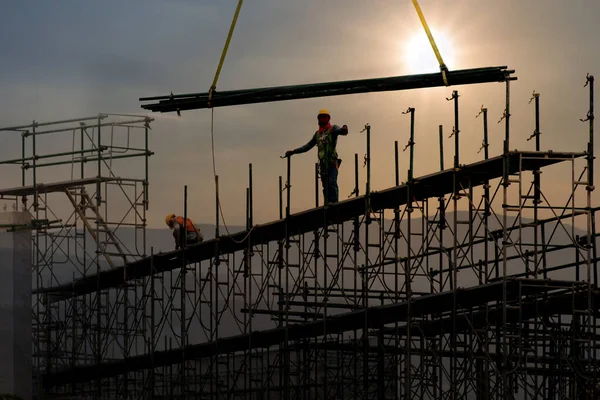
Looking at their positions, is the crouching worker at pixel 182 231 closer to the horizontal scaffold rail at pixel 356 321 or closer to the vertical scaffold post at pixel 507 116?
the horizontal scaffold rail at pixel 356 321

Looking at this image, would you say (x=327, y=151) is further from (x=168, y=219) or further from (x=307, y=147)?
(x=168, y=219)

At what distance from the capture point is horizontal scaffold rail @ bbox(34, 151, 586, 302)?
22.9m

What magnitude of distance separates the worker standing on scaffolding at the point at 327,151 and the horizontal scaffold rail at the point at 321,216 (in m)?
0.43

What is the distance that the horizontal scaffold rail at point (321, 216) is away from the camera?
2292 cm

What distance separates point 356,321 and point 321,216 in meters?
2.61

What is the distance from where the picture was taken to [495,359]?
23.4 metres

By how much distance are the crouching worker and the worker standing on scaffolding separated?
4691 mm

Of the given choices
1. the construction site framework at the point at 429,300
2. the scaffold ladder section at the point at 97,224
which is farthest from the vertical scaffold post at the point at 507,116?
the scaffold ladder section at the point at 97,224

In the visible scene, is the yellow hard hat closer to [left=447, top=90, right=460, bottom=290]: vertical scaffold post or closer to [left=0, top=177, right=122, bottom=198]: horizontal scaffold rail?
[left=0, top=177, right=122, bottom=198]: horizontal scaffold rail

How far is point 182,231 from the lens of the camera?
2964 cm

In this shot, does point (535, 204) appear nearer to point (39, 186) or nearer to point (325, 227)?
point (325, 227)

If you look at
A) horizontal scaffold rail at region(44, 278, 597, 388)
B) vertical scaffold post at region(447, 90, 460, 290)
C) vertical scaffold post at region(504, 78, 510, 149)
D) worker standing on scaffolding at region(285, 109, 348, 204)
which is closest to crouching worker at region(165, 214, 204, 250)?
horizontal scaffold rail at region(44, 278, 597, 388)

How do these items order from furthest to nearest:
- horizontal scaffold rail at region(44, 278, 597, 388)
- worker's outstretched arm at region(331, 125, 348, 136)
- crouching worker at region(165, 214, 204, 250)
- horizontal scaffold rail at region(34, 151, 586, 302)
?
crouching worker at region(165, 214, 204, 250)
worker's outstretched arm at region(331, 125, 348, 136)
horizontal scaffold rail at region(34, 151, 586, 302)
horizontal scaffold rail at region(44, 278, 597, 388)

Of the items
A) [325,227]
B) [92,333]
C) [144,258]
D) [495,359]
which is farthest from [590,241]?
[92,333]
